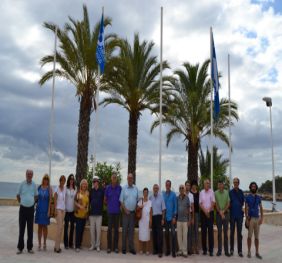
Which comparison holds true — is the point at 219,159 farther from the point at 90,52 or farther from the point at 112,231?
the point at 112,231

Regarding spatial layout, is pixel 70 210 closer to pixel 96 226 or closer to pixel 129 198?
pixel 96 226

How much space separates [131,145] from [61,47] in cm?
569

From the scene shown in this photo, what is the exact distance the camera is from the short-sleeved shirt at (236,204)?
10.8 metres

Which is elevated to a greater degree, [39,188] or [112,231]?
[39,188]

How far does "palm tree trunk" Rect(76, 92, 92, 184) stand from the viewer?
18.1 metres

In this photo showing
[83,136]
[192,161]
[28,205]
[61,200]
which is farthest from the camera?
[192,161]

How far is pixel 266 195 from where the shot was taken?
136 m

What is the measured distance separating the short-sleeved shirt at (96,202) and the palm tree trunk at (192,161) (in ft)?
35.4

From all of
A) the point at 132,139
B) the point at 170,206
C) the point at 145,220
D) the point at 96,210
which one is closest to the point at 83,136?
the point at 132,139

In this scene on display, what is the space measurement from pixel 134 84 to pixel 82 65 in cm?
267

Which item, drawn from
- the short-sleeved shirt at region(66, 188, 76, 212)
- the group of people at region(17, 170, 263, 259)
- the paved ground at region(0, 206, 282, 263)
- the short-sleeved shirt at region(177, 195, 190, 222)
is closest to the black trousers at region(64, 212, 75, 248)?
the group of people at region(17, 170, 263, 259)

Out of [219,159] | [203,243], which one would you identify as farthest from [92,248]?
[219,159]

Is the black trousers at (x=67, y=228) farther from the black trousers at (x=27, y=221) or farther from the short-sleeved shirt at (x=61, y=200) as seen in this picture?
the black trousers at (x=27, y=221)

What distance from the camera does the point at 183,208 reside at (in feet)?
34.7
